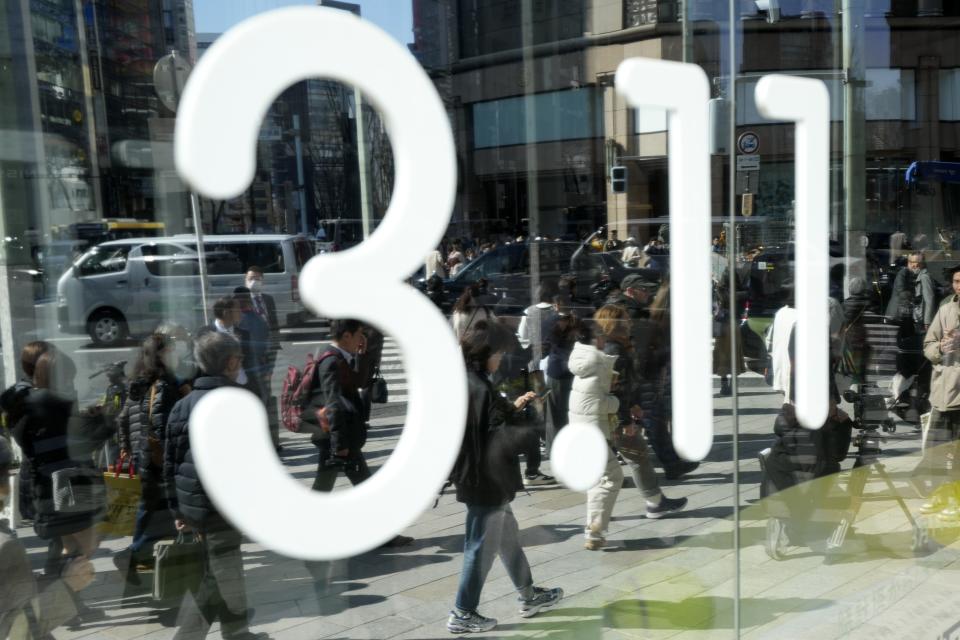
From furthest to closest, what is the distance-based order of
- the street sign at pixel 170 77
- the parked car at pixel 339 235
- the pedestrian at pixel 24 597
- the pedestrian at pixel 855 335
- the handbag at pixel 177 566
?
the pedestrian at pixel 855 335 → the handbag at pixel 177 566 → the pedestrian at pixel 24 597 → the street sign at pixel 170 77 → the parked car at pixel 339 235

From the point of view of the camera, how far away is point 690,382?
7.40ft

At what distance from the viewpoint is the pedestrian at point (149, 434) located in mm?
3402

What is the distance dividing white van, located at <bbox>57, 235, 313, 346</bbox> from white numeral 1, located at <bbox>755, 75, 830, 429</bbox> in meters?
1.29

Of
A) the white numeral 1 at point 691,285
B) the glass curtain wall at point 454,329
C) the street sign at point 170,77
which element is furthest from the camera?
the glass curtain wall at point 454,329

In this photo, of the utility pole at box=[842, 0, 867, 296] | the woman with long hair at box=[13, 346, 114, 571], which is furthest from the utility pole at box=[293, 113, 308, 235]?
the utility pole at box=[842, 0, 867, 296]

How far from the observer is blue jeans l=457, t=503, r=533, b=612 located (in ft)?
10.5

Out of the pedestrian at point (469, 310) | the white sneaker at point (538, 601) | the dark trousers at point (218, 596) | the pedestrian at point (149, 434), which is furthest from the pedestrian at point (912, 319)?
the pedestrian at point (149, 434)

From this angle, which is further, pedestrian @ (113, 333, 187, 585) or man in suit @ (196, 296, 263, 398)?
pedestrian @ (113, 333, 187, 585)

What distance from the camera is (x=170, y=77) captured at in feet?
9.34

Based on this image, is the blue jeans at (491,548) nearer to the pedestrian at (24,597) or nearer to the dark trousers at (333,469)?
the dark trousers at (333,469)

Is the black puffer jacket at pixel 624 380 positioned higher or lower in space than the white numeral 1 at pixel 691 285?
lower

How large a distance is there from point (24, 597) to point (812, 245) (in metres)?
2.70

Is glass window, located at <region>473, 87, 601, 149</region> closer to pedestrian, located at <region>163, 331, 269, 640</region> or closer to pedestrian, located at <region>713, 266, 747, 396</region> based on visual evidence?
pedestrian, located at <region>713, 266, 747, 396</region>

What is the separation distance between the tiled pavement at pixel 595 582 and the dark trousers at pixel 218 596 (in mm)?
60
